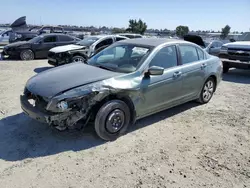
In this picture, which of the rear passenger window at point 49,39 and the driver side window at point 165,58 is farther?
the rear passenger window at point 49,39

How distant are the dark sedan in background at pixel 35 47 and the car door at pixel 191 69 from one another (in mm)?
9134

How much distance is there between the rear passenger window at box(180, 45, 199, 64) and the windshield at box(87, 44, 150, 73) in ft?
3.14

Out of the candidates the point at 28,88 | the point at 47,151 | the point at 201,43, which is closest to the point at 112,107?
the point at 47,151

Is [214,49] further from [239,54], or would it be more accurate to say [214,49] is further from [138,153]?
[138,153]

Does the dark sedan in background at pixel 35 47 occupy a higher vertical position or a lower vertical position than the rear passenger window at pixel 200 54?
lower

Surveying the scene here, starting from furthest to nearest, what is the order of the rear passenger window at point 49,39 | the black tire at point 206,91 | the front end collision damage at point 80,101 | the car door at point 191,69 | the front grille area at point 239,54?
the rear passenger window at point 49,39
the front grille area at point 239,54
the black tire at point 206,91
the car door at point 191,69
the front end collision damage at point 80,101

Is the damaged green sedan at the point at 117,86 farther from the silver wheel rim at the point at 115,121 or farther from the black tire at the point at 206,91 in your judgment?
the black tire at the point at 206,91

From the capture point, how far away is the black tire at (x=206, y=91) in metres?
5.72

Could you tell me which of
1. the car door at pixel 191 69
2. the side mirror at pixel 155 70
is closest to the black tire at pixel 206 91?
the car door at pixel 191 69

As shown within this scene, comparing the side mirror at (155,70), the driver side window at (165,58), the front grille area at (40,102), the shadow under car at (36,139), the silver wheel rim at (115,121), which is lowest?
the shadow under car at (36,139)

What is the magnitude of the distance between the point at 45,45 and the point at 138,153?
10504mm

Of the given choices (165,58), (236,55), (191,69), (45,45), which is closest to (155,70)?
(165,58)

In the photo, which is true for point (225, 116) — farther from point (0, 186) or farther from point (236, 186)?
point (0, 186)

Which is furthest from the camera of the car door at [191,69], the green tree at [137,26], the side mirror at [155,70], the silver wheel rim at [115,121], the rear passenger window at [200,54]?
the green tree at [137,26]
